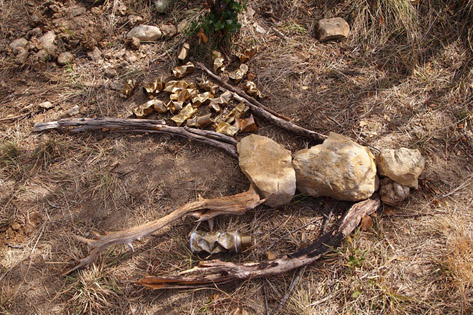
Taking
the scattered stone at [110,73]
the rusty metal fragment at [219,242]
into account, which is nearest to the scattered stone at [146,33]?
the scattered stone at [110,73]

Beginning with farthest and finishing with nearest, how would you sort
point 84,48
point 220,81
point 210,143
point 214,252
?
1. point 84,48
2. point 220,81
3. point 210,143
4. point 214,252

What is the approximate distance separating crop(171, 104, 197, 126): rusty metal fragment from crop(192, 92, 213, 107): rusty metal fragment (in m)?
0.07

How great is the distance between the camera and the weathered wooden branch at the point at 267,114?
279cm

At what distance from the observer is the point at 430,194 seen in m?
2.59

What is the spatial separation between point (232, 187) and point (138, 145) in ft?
3.15

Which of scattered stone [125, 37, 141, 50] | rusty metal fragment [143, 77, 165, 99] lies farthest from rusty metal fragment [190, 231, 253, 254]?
scattered stone [125, 37, 141, 50]

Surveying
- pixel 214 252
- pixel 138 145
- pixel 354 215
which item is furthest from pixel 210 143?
pixel 354 215

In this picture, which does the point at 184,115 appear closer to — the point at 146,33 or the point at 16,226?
the point at 146,33

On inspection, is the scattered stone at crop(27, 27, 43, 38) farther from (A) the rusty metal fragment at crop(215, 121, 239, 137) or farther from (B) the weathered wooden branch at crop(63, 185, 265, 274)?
(B) the weathered wooden branch at crop(63, 185, 265, 274)

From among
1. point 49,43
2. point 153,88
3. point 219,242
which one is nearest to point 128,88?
point 153,88

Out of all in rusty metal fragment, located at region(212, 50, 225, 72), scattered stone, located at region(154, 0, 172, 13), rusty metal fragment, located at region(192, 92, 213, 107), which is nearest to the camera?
rusty metal fragment, located at region(192, 92, 213, 107)

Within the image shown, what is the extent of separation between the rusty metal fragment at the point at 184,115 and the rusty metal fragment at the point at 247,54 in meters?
0.80

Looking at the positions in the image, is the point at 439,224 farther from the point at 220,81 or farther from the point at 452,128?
the point at 220,81

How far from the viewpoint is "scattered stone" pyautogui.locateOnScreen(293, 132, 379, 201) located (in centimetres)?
239
